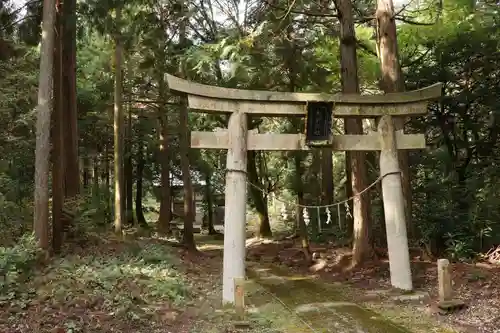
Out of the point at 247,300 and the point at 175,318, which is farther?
the point at 247,300

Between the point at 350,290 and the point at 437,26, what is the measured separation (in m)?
9.01

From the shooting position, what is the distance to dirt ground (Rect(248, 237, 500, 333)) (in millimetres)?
7418

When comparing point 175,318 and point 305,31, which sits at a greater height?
point 305,31

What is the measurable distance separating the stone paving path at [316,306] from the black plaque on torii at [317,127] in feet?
10.6

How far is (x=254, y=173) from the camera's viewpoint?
68.4ft

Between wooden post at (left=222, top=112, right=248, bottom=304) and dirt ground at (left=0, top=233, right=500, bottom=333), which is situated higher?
wooden post at (left=222, top=112, right=248, bottom=304)

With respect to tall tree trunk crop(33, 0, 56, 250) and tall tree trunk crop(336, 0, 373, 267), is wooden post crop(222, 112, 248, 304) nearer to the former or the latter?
tall tree trunk crop(336, 0, 373, 267)

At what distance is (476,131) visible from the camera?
15.1m

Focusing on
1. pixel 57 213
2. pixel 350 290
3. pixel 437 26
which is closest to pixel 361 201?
pixel 350 290

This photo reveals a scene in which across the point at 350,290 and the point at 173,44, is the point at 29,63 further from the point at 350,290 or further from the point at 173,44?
the point at 350,290

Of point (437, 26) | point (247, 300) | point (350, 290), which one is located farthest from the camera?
point (437, 26)

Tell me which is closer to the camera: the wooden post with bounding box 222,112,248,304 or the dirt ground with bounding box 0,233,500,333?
the dirt ground with bounding box 0,233,500,333

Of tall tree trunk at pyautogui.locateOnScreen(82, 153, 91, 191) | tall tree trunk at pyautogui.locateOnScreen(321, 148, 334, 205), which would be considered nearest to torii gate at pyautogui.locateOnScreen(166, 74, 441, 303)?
tall tree trunk at pyautogui.locateOnScreen(321, 148, 334, 205)

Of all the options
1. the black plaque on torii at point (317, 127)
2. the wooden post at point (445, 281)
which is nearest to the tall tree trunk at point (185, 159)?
the black plaque on torii at point (317, 127)
